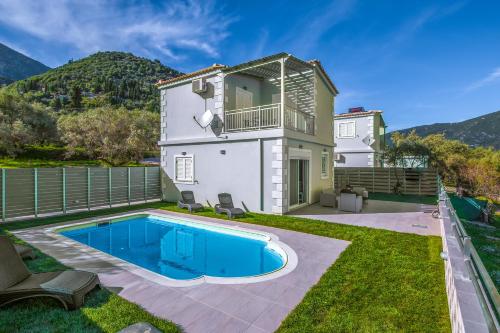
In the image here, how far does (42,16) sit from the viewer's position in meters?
14.9

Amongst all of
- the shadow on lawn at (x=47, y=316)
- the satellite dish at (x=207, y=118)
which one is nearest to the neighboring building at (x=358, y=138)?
the satellite dish at (x=207, y=118)

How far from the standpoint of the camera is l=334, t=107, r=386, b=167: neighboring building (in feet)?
73.4

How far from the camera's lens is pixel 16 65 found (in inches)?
5064

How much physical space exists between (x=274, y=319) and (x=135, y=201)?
42.8 feet

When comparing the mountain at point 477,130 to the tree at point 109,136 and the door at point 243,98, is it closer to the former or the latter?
the door at point 243,98

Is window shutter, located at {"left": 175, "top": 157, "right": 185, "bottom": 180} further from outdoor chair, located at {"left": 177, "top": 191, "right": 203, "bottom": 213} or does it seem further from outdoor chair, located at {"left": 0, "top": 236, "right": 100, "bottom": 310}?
outdoor chair, located at {"left": 0, "top": 236, "right": 100, "bottom": 310}

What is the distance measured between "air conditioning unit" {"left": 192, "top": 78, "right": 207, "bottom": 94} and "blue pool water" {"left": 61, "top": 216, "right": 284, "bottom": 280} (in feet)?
23.3

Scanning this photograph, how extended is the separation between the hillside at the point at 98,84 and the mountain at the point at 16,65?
231 ft

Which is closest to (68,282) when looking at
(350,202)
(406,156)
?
(350,202)

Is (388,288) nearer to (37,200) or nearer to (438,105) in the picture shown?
(37,200)

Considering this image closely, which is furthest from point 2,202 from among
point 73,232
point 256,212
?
point 256,212

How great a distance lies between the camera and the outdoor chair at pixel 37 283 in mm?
3742

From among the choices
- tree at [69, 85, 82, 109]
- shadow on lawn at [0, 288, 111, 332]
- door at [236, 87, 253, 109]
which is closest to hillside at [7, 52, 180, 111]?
tree at [69, 85, 82, 109]

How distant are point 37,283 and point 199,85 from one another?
1117 cm
